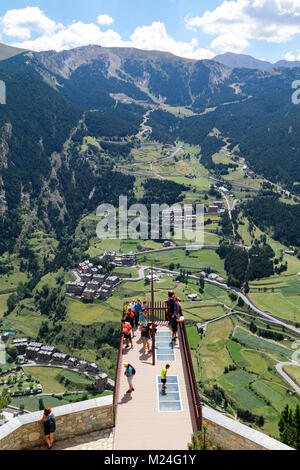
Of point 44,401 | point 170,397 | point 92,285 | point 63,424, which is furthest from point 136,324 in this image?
point 92,285

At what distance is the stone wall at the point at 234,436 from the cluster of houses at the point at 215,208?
15575 cm

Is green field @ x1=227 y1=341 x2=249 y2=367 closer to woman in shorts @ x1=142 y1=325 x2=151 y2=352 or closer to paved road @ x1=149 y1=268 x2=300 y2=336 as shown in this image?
paved road @ x1=149 y1=268 x2=300 y2=336

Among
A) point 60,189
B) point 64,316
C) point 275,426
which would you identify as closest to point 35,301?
point 64,316

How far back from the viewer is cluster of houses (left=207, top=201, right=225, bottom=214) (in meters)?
167

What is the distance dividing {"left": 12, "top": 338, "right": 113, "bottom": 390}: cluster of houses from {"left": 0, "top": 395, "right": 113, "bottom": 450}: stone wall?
68.9 metres

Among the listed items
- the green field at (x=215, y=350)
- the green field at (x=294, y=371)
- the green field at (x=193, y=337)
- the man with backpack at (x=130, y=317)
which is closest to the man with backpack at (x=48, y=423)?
the man with backpack at (x=130, y=317)

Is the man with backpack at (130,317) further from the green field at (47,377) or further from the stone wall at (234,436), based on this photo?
the green field at (47,377)

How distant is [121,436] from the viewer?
14.4m

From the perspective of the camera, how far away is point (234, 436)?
531 inches

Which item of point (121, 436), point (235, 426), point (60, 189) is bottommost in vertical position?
point (121, 436)

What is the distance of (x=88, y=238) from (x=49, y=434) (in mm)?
142084

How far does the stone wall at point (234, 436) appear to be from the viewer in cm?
1274

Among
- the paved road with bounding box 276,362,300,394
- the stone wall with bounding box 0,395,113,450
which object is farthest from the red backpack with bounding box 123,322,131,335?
the paved road with bounding box 276,362,300,394
